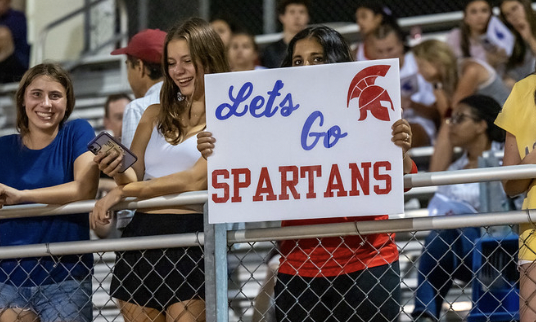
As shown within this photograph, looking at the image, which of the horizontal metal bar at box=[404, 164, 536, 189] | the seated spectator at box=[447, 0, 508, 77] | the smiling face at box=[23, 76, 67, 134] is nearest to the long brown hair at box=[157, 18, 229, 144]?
the smiling face at box=[23, 76, 67, 134]

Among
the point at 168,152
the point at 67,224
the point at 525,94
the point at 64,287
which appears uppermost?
the point at 525,94

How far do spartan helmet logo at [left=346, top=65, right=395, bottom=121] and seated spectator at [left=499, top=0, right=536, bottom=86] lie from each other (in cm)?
335

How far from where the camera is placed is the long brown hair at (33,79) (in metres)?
3.44

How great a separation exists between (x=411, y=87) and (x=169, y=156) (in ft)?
10.9

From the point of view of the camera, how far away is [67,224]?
10.7ft

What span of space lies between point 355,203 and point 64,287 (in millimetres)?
1157

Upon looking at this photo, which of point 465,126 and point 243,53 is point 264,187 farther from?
point 243,53

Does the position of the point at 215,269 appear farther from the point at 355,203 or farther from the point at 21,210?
the point at 21,210

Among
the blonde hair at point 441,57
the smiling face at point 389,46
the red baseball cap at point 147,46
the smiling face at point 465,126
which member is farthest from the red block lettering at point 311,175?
the smiling face at point 389,46

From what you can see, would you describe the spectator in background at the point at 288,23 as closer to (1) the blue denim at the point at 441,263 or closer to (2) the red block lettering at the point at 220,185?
(1) the blue denim at the point at 441,263

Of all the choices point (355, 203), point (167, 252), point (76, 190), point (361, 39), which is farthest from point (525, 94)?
point (361, 39)

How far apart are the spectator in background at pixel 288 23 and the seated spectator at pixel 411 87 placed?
2.24 feet

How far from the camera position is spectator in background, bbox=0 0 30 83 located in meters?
7.31

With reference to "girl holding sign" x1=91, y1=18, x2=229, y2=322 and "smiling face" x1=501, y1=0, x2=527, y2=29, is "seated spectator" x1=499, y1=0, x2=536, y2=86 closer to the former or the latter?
"smiling face" x1=501, y1=0, x2=527, y2=29
